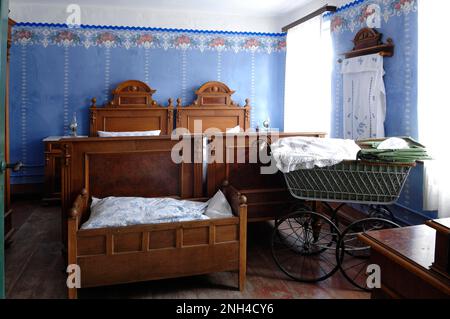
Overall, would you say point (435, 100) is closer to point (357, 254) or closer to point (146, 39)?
point (357, 254)

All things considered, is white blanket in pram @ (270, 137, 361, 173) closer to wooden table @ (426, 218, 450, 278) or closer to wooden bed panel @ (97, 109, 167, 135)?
wooden table @ (426, 218, 450, 278)

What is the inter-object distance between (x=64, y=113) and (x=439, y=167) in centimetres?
434

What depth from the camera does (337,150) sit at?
2475 mm

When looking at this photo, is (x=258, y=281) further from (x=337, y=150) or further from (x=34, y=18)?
(x=34, y=18)

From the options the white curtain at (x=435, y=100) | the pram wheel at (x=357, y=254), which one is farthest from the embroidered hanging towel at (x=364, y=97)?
the pram wheel at (x=357, y=254)

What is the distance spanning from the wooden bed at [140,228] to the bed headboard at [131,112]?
2418 millimetres

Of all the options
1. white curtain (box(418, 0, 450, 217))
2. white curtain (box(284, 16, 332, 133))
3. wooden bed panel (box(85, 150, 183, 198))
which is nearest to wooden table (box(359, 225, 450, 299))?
white curtain (box(418, 0, 450, 217))

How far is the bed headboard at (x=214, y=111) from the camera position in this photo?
5.24m

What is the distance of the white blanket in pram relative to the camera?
242 cm

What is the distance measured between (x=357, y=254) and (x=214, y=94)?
10.2 ft

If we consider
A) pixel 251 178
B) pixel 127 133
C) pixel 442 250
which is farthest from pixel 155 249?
A: pixel 127 133

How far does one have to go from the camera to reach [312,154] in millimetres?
2461

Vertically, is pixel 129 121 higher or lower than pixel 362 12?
lower

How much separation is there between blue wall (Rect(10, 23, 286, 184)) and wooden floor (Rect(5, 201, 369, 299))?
217 centimetres
